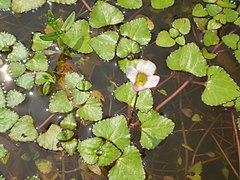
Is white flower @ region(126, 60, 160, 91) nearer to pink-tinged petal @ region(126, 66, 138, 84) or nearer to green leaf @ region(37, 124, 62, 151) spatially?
pink-tinged petal @ region(126, 66, 138, 84)

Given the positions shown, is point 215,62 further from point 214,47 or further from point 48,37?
point 48,37

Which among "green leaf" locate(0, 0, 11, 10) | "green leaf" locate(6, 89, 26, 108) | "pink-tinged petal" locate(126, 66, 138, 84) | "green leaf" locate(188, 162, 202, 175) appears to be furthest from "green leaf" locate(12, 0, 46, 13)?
"green leaf" locate(188, 162, 202, 175)

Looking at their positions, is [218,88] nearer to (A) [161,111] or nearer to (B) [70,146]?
(A) [161,111]

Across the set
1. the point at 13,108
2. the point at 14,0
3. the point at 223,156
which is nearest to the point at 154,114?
the point at 223,156

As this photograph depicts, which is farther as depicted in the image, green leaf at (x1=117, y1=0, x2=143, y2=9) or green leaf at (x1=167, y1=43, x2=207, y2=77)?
green leaf at (x1=117, y1=0, x2=143, y2=9)

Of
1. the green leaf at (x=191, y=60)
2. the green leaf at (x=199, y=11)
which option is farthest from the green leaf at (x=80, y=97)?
the green leaf at (x=199, y=11)

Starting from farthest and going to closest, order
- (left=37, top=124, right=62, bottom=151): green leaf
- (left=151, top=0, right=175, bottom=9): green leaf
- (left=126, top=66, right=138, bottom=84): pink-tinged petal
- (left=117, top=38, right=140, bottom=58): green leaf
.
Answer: (left=151, top=0, right=175, bottom=9): green leaf < (left=117, top=38, right=140, bottom=58): green leaf < (left=37, top=124, right=62, bottom=151): green leaf < (left=126, top=66, right=138, bottom=84): pink-tinged petal
